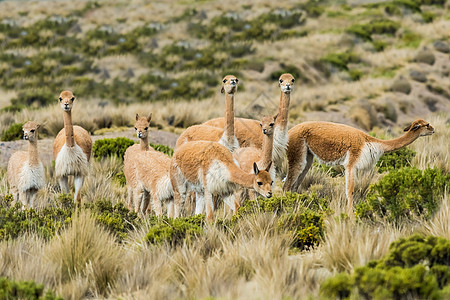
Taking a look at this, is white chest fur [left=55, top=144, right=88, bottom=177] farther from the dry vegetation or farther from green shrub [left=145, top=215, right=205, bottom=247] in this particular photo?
green shrub [left=145, top=215, right=205, bottom=247]

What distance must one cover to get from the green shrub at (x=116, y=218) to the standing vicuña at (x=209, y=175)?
26.4 inches

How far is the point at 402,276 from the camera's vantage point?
16.0 ft

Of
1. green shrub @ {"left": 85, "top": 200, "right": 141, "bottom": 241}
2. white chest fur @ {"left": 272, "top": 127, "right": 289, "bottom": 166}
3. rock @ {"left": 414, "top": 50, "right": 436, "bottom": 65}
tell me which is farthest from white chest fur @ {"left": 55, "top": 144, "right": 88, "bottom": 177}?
rock @ {"left": 414, "top": 50, "right": 436, "bottom": 65}

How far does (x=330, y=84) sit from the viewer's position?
101 feet

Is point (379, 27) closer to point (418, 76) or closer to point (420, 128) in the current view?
point (418, 76)

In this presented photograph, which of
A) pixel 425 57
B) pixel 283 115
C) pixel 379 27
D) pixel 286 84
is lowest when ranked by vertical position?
pixel 425 57

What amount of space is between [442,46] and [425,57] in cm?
280

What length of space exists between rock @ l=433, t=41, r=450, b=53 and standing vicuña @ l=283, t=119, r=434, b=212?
26.9m

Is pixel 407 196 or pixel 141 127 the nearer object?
pixel 407 196

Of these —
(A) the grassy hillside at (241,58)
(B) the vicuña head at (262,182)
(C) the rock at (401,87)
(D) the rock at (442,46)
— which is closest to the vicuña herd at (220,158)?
(B) the vicuña head at (262,182)

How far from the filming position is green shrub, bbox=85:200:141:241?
7.20m

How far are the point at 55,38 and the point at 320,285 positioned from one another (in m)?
36.8

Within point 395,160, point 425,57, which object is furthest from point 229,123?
point 425,57

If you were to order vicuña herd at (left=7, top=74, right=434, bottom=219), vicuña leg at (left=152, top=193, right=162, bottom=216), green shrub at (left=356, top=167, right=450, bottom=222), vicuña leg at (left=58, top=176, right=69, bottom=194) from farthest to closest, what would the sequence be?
1. vicuña leg at (left=58, top=176, right=69, bottom=194)
2. vicuña leg at (left=152, top=193, right=162, bottom=216)
3. vicuña herd at (left=7, top=74, right=434, bottom=219)
4. green shrub at (left=356, top=167, right=450, bottom=222)
